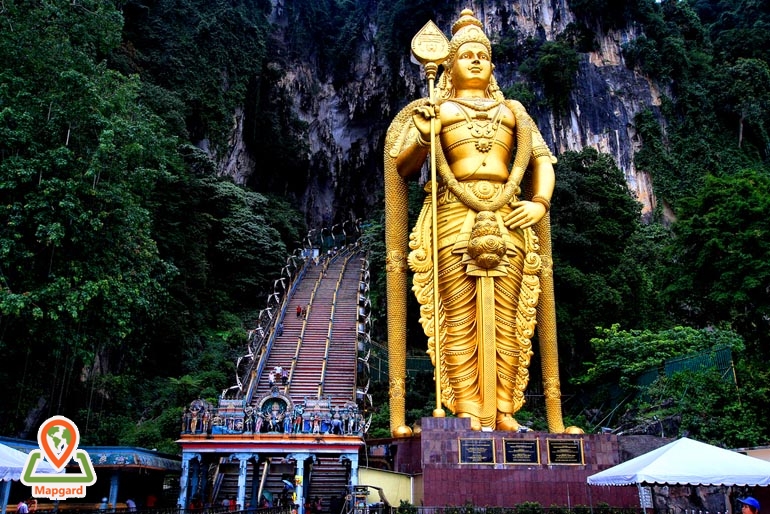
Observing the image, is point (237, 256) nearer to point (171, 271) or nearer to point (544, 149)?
point (171, 271)

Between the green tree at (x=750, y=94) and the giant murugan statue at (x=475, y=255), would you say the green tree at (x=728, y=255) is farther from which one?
the green tree at (x=750, y=94)

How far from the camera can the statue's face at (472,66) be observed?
28.8ft

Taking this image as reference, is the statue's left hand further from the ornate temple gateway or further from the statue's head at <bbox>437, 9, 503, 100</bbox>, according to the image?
the ornate temple gateway

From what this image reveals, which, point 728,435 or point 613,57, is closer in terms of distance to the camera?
point 728,435

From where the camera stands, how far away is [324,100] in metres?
37.2

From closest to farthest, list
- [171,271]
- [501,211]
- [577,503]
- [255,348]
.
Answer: [577,503], [501,211], [171,271], [255,348]

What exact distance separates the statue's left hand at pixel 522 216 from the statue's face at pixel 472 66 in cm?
179

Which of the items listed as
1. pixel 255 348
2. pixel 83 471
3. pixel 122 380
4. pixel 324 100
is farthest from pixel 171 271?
pixel 324 100

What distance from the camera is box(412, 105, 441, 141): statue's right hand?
26.4 feet

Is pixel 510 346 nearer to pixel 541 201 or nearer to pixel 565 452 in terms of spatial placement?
pixel 565 452

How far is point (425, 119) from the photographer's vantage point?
26.6 ft

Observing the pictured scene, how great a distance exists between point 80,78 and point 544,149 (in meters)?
6.87

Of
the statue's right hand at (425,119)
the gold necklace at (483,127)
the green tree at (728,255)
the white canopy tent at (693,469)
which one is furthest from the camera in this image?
the green tree at (728,255)

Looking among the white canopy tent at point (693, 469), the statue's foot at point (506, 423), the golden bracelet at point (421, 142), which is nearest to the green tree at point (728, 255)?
the statue's foot at point (506, 423)
